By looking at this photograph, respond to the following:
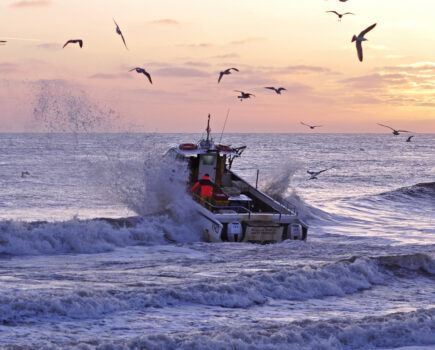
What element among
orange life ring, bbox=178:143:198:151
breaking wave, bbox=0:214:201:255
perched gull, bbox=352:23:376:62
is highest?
perched gull, bbox=352:23:376:62

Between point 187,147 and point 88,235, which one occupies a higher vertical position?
point 187,147

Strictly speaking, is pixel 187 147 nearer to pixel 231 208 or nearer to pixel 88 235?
pixel 231 208

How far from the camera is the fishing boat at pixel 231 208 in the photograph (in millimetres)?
20453

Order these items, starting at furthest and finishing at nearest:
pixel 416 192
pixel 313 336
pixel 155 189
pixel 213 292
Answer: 1. pixel 416 192
2. pixel 155 189
3. pixel 213 292
4. pixel 313 336

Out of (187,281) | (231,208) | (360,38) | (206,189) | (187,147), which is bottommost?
(187,281)

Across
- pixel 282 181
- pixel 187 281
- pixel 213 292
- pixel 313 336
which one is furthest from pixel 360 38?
pixel 282 181

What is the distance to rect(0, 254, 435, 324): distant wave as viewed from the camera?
1081cm

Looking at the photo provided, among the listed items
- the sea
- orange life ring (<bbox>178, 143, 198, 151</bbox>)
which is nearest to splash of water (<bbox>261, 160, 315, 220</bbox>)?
the sea

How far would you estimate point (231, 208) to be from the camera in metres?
22.2

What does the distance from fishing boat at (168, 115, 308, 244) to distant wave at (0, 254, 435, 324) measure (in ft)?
16.3

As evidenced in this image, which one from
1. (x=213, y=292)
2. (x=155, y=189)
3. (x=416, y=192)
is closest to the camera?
(x=213, y=292)

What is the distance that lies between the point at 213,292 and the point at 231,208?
980 cm

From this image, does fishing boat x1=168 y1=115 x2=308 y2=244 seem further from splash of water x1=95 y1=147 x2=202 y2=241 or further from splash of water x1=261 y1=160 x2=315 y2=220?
splash of water x1=261 y1=160 x2=315 y2=220

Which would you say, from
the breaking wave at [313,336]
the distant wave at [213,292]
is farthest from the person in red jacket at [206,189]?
the breaking wave at [313,336]
